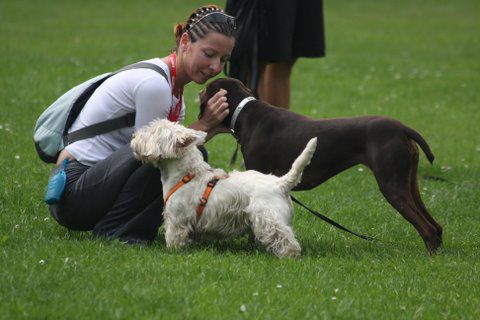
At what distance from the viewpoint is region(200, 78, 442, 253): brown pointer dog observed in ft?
18.0

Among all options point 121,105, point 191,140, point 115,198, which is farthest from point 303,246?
point 121,105

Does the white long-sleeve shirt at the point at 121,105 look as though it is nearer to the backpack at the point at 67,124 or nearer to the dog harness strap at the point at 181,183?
the backpack at the point at 67,124

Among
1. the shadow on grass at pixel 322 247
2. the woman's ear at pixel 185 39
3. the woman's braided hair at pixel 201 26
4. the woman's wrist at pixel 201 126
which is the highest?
the woman's braided hair at pixel 201 26

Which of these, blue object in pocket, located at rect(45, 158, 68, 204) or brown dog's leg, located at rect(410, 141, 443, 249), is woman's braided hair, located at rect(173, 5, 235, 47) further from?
brown dog's leg, located at rect(410, 141, 443, 249)

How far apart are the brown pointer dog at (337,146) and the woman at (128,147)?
609mm

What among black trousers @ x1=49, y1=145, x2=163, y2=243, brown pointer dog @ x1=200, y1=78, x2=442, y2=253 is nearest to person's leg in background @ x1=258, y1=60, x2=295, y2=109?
brown pointer dog @ x1=200, y1=78, x2=442, y2=253

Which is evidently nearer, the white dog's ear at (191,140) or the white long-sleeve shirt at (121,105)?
the white dog's ear at (191,140)

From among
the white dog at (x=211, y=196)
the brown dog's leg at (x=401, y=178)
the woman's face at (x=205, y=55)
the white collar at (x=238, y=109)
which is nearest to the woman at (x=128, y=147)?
the woman's face at (x=205, y=55)

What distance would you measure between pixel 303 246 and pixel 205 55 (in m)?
1.48

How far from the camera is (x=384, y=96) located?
13609mm

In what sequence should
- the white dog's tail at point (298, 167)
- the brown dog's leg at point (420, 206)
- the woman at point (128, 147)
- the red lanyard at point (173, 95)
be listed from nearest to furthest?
the white dog's tail at point (298, 167)
the woman at point (128, 147)
the red lanyard at point (173, 95)
the brown dog's leg at point (420, 206)

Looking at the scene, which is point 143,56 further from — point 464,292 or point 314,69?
point 464,292

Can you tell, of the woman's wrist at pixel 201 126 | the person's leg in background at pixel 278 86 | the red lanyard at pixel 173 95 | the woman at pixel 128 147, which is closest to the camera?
the woman at pixel 128 147

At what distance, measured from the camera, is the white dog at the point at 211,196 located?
5.09 metres
